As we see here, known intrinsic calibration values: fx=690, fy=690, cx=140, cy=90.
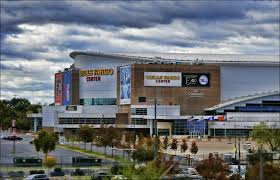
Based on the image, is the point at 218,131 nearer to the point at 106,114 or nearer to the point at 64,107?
the point at 106,114

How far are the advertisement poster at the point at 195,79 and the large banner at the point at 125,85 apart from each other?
13.5 m

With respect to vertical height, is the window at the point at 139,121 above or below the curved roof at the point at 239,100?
A: below

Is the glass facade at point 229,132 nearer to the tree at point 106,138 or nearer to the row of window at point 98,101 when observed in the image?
the row of window at point 98,101

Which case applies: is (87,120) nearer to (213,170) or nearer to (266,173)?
(213,170)

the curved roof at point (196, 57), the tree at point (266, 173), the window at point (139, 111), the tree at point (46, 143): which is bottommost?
the tree at point (266, 173)

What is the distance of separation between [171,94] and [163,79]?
13.4ft

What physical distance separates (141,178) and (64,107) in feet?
467

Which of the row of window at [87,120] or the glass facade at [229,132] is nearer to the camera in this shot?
the glass facade at [229,132]

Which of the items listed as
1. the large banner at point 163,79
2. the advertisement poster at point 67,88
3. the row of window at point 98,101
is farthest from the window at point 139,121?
the advertisement poster at point 67,88

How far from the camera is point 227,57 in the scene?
619 feet

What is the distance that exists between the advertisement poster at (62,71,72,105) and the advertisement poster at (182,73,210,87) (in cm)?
3690

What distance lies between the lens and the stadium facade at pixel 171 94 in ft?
528

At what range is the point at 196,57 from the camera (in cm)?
18375

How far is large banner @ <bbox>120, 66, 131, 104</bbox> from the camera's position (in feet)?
552
